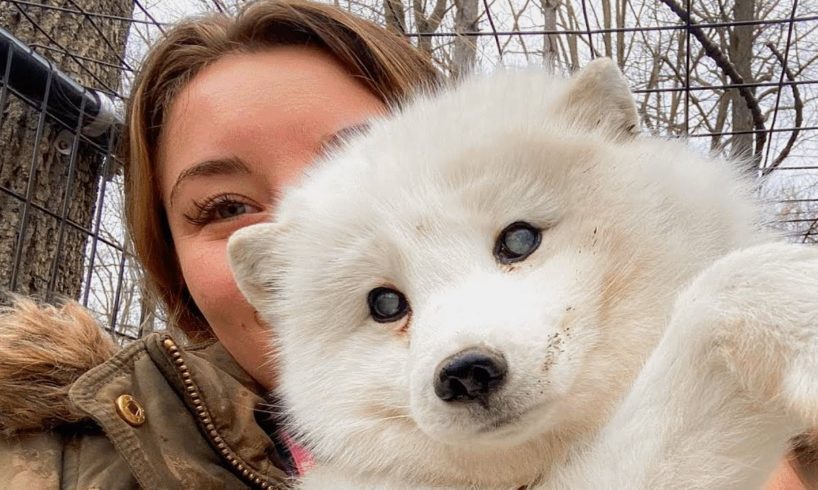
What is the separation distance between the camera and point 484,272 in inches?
53.4

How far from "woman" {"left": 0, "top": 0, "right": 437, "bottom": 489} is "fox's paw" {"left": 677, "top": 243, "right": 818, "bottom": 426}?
1110 mm

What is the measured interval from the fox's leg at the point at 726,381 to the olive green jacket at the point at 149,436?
3.05 feet

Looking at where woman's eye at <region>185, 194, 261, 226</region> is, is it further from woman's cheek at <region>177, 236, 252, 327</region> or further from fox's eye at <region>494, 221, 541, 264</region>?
fox's eye at <region>494, 221, 541, 264</region>

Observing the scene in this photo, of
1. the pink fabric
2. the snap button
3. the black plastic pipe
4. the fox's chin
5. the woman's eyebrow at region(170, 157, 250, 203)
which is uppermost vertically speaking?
the black plastic pipe

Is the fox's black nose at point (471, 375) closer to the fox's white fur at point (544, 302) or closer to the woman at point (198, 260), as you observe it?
the fox's white fur at point (544, 302)

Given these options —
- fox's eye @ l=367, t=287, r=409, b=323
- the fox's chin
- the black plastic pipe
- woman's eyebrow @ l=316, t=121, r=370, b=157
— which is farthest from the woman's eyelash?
the black plastic pipe

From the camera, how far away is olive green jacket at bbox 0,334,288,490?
1.62 metres

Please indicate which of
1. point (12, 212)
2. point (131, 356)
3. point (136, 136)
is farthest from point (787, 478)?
point (12, 212)

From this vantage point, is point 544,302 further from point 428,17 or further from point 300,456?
point 428,17

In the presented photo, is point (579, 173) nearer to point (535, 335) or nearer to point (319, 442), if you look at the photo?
point (535, 335)

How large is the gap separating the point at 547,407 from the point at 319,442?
548mm

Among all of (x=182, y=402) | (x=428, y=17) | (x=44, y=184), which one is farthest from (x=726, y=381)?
(x=428, y=17)

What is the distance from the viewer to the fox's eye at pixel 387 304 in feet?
4.92

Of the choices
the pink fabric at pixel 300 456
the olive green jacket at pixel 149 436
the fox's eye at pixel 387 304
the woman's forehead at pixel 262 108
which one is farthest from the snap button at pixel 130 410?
the woman's forehead at pixel 262 108
